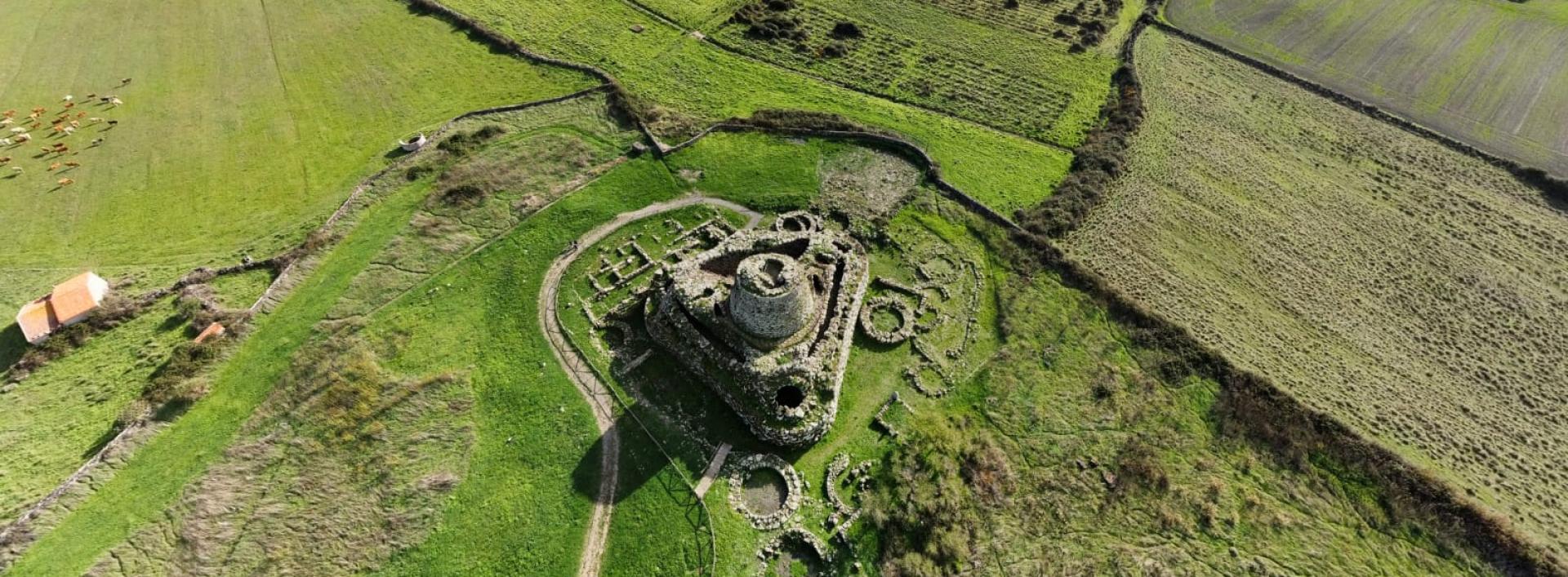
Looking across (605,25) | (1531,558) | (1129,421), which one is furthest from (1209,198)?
(605,25)

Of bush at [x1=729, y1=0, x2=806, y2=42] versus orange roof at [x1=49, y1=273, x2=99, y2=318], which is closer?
orange roof at [x1=49, y1=273, x2=99, y2=318]

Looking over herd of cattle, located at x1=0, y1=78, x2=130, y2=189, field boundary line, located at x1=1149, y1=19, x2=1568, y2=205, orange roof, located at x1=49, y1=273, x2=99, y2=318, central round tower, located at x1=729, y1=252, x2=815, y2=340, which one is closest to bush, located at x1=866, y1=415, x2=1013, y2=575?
central round tower, located at x1=729, y1=252, x2=815, y2=340

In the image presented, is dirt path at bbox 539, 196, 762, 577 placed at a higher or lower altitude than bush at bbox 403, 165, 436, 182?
lower

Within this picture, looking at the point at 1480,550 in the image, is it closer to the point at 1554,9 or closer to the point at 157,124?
the point at 1554,9

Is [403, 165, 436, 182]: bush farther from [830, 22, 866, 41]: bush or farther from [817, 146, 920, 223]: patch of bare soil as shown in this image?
[830, 22, 866, 41]: bush

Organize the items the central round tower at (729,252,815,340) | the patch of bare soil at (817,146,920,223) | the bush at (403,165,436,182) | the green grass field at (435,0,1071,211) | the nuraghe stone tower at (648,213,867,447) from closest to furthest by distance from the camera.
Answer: the central round tower at (729,252,815,340)
the nuraghe stone tower at (648,213,867,447)
the patch of bare soil at (817,146,920,223)
the bush at (403,165,436,182)
the green grass field at (435,0,1071,211)

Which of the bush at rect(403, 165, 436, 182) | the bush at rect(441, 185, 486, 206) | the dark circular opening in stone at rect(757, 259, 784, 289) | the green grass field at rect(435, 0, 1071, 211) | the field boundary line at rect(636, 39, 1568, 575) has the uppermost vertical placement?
the green grass field at rect(435, 0, 1071, 211)

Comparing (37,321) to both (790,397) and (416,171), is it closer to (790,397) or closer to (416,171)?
(416,171)

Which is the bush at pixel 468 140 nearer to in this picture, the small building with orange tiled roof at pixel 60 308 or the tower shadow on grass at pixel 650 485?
the small building with orange tiled roof at pixel 60 308
